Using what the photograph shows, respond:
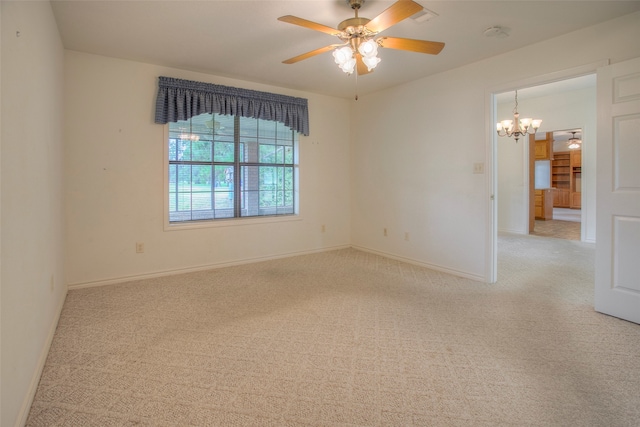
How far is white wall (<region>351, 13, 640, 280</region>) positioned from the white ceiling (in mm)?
159

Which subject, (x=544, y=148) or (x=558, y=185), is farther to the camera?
(x=558, y=185)

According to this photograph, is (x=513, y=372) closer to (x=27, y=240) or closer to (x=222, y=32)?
(x=27, y=240)

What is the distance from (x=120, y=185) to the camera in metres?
3.53

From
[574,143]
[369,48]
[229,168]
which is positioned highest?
[574,143]

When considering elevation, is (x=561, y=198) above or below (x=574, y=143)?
below

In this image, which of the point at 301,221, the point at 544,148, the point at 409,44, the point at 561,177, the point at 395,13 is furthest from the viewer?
the point at 561,177

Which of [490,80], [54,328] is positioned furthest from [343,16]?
[54,328]

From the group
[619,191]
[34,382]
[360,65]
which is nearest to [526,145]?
[619,191]

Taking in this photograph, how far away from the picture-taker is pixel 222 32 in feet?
9.37

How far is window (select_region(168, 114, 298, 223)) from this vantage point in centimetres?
396

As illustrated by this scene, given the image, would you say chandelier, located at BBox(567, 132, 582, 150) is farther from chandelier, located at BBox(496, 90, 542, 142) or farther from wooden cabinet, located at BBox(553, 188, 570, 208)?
chandelier, located at BBox(496, 90, 542, 142)

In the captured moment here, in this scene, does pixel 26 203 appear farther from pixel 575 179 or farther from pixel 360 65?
pixel 575 179

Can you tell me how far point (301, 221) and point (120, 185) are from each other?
234 centimetres

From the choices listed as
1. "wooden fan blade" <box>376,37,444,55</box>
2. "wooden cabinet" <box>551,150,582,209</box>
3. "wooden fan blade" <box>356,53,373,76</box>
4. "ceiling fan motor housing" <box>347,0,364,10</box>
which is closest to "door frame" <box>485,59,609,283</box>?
"wooden fan blade" <box>376,37,444,55</box>
